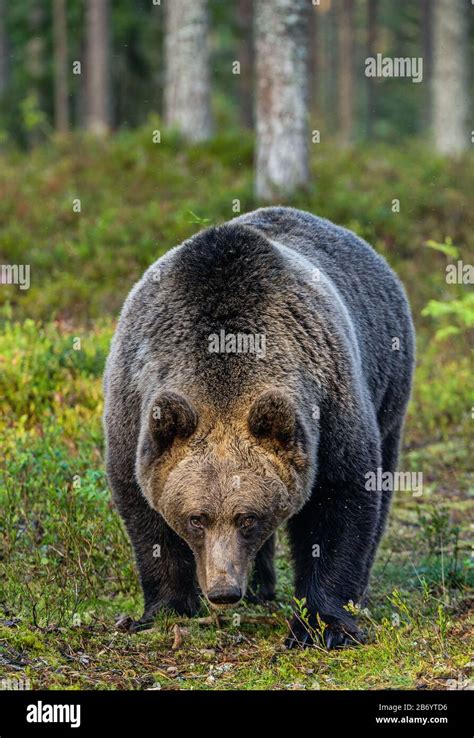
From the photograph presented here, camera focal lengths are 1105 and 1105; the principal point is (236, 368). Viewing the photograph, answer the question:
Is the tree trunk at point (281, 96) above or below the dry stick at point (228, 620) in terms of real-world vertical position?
above

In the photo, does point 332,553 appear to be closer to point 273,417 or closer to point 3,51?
point 273,417

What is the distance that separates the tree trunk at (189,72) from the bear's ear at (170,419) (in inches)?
524

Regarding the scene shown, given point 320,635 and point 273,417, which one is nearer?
point 273,417

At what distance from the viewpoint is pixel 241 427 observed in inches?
219

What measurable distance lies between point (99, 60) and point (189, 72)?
517 cm

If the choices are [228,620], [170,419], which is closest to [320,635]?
[228,620]

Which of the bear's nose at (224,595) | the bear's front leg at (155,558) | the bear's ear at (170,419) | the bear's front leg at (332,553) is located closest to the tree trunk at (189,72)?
the bear's front leg at (155,558)

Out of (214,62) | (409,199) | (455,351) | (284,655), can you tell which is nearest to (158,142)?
(409,199)

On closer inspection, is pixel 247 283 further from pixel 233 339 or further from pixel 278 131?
pixel 278 131

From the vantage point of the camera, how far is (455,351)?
12977mm

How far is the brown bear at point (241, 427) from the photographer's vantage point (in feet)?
18.0

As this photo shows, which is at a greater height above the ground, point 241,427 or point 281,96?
point 281,96

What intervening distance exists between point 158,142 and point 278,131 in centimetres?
302

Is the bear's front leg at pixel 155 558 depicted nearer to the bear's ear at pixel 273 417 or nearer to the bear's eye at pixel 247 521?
the bear's eye at pixel 247 521
